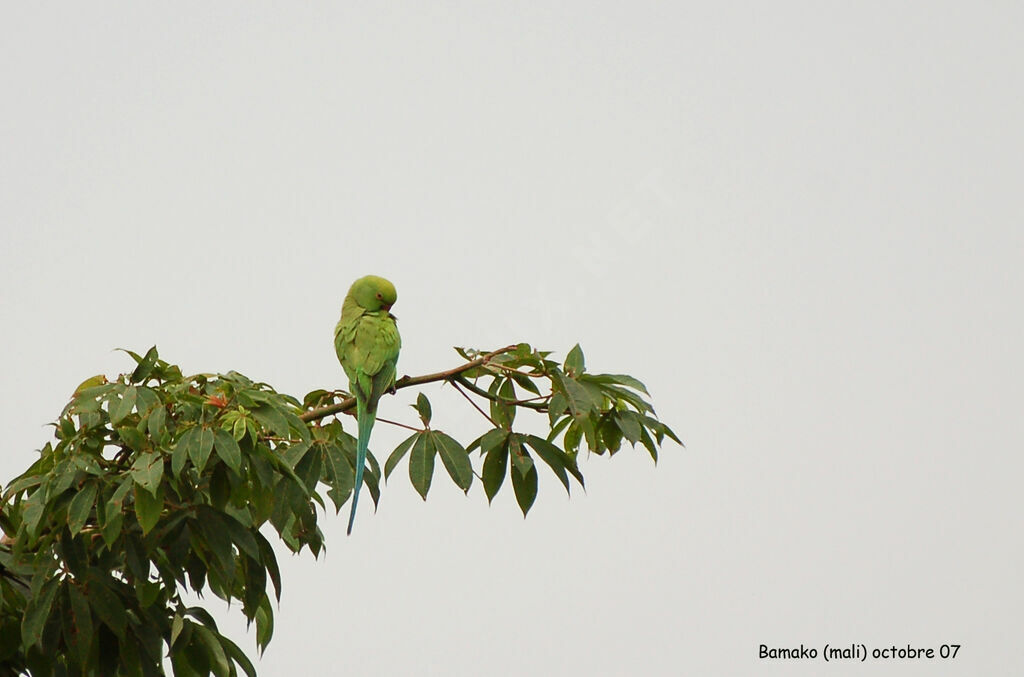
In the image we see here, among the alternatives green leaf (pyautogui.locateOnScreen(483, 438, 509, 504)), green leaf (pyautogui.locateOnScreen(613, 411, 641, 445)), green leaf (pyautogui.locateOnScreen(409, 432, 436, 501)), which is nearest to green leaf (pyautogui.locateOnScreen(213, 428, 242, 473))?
green leaf (pyautogui.locateOnScreen(409, 432, 436, 501))

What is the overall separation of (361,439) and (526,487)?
23.8 inches

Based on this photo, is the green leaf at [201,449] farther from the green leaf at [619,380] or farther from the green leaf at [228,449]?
the green leaf at [619,380]

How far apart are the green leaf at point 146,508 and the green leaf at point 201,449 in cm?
14

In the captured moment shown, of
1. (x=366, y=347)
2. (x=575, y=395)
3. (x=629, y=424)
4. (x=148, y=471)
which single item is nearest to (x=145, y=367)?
(x=148, y=471)

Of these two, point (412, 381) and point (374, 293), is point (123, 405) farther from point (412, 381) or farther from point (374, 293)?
point (374, 293)

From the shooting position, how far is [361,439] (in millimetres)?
3244

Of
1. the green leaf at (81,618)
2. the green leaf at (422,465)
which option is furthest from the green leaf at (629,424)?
the green leaf at (81,618)

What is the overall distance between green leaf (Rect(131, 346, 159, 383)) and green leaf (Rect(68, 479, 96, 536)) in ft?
0.95

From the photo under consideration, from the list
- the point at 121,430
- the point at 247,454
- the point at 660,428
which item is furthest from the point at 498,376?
the point at 121,430

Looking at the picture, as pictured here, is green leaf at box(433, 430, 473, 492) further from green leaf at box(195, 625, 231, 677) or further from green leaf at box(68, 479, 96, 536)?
green leaf at box(195, 625, 231, 677)

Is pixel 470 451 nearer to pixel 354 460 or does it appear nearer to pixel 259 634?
pixel 354 460

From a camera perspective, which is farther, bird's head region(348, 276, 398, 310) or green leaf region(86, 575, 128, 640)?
bird's head region(348, 276, 398, 310)

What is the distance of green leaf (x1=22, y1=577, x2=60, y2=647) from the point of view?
2.88m

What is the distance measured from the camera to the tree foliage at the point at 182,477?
2.75 metres
